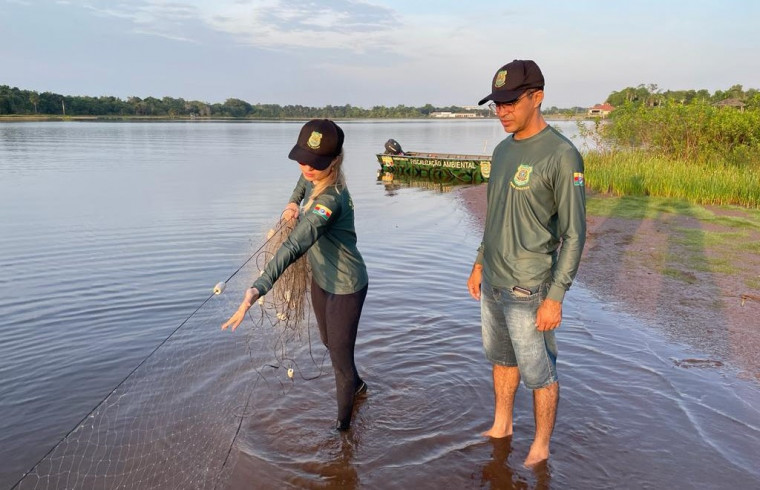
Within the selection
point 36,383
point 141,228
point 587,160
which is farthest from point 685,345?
point 587,160

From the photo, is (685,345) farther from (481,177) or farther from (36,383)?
(481,177)

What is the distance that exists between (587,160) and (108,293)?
17.6 metres

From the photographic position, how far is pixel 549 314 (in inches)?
122

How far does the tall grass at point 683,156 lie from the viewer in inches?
580

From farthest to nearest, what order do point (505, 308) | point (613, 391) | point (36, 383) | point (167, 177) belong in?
point (167, 177) → point (36, 383) → point (613, 391) → point (505, 308)

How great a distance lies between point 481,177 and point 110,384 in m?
24.2

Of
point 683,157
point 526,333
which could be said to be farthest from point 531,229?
point 683,157

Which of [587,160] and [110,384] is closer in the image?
[110,384]

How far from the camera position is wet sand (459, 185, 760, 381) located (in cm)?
580

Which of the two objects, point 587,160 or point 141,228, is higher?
point 587,160

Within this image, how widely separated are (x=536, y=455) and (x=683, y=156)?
61.9 ft

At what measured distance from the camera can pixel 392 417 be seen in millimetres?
4516

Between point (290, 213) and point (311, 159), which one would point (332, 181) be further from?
point (290, 213)

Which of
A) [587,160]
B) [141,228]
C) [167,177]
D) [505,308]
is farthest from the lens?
[167,177]
